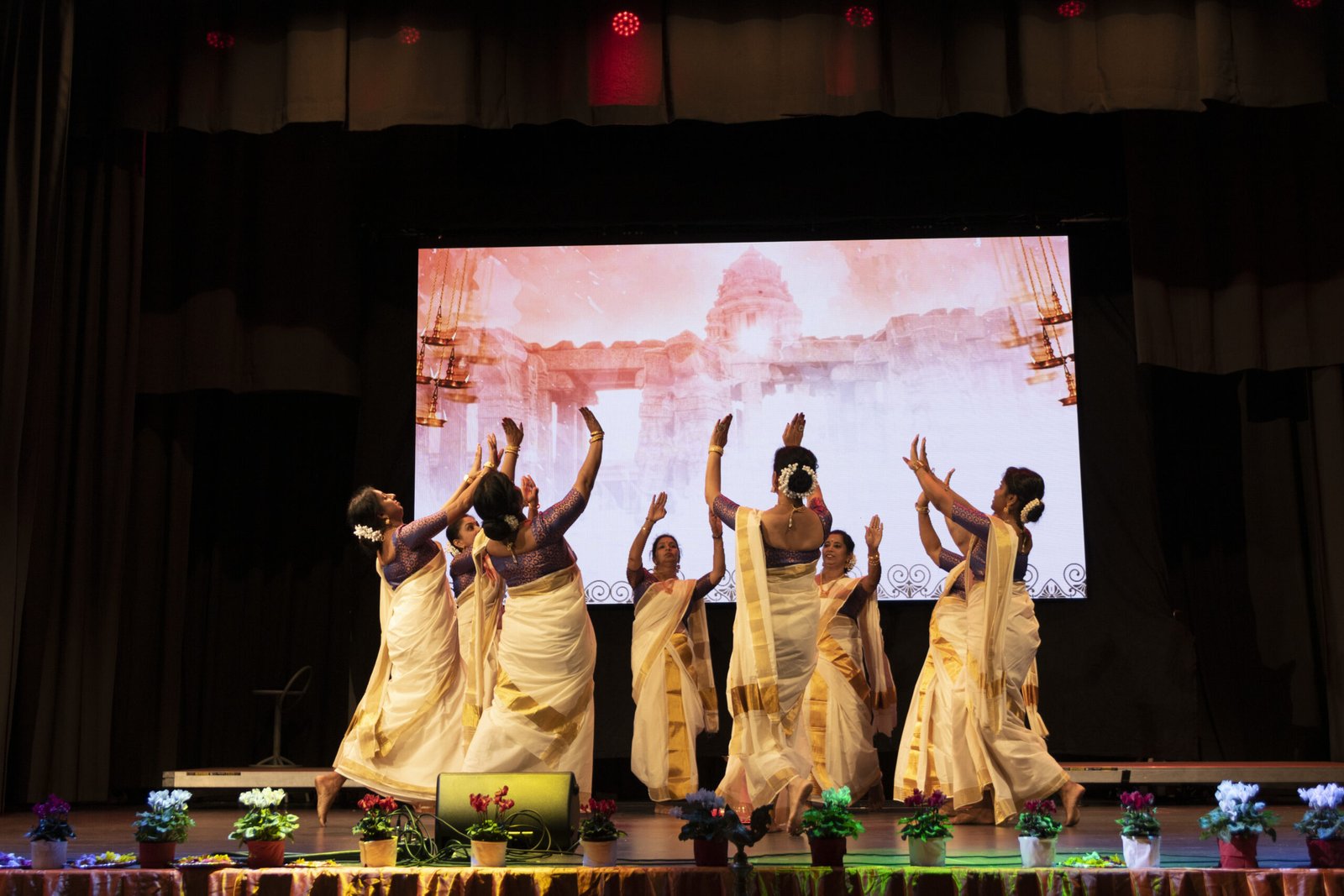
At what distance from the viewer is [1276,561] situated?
7664 millimetres

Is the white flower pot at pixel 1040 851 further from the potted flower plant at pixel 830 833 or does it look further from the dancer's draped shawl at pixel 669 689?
the dancer's draped shawl at pixel 669 689

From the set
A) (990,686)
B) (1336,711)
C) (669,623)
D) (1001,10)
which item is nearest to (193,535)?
(669,623)

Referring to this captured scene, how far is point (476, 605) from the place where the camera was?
6152 mm

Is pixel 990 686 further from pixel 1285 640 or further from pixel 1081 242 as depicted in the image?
pixel 1081 242

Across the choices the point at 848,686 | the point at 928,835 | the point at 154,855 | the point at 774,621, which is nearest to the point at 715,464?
the point at 774,621

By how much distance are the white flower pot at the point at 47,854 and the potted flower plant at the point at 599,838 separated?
5.25 feet

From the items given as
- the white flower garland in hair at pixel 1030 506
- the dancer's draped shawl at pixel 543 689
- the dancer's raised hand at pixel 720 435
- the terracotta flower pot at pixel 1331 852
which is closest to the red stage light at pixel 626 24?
the dancer's raised hand at pixel 720 435

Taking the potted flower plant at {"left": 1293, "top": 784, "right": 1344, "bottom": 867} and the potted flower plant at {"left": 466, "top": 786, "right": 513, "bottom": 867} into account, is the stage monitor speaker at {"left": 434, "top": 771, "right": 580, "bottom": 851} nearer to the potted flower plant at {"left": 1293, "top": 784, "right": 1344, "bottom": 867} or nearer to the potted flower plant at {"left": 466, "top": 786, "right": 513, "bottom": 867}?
the potted flower plant at {"left": 466, "top": 786, "right": 513, "bottom": 867}

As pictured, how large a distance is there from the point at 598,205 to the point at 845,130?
1497mm

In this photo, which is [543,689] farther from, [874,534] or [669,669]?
[874,534]

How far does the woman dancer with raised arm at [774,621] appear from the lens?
17.8 feet

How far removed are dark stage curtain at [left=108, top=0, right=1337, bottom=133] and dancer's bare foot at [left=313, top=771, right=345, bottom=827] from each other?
283cm

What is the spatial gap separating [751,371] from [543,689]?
2.99 meters

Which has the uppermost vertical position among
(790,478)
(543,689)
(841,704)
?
(790,478)
